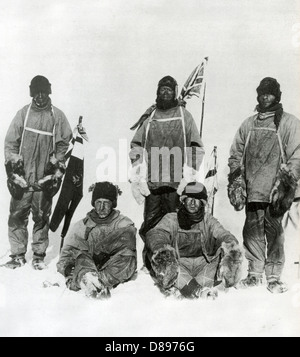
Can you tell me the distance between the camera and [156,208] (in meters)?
5.48

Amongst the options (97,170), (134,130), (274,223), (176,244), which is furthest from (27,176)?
(274,223)

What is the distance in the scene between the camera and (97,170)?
5.53 meters

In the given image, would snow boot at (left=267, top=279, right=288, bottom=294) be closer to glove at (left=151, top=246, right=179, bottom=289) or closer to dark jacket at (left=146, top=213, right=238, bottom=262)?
dark jacket at (left=146, top=213, right=238, bottom=262)

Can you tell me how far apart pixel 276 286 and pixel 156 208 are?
3.81 feet

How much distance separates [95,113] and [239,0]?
150 cm

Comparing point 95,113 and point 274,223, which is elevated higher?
point 95,113

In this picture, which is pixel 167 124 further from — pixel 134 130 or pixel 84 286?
pixel 84 286

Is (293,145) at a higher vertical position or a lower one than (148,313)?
higher

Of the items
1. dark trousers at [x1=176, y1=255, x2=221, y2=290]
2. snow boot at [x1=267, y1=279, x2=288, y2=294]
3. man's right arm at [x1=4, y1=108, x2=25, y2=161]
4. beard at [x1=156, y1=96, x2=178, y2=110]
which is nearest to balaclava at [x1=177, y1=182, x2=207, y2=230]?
dark trousers at [x1=176, y1=255, x2=221, y2=290]

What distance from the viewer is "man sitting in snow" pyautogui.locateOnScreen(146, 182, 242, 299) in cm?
535

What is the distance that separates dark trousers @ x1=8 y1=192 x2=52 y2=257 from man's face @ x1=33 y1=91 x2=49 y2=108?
0.75 metres

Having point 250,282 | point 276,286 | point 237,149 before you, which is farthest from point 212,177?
point 276,286

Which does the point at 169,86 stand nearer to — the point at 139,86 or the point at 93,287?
the point at 139,86
